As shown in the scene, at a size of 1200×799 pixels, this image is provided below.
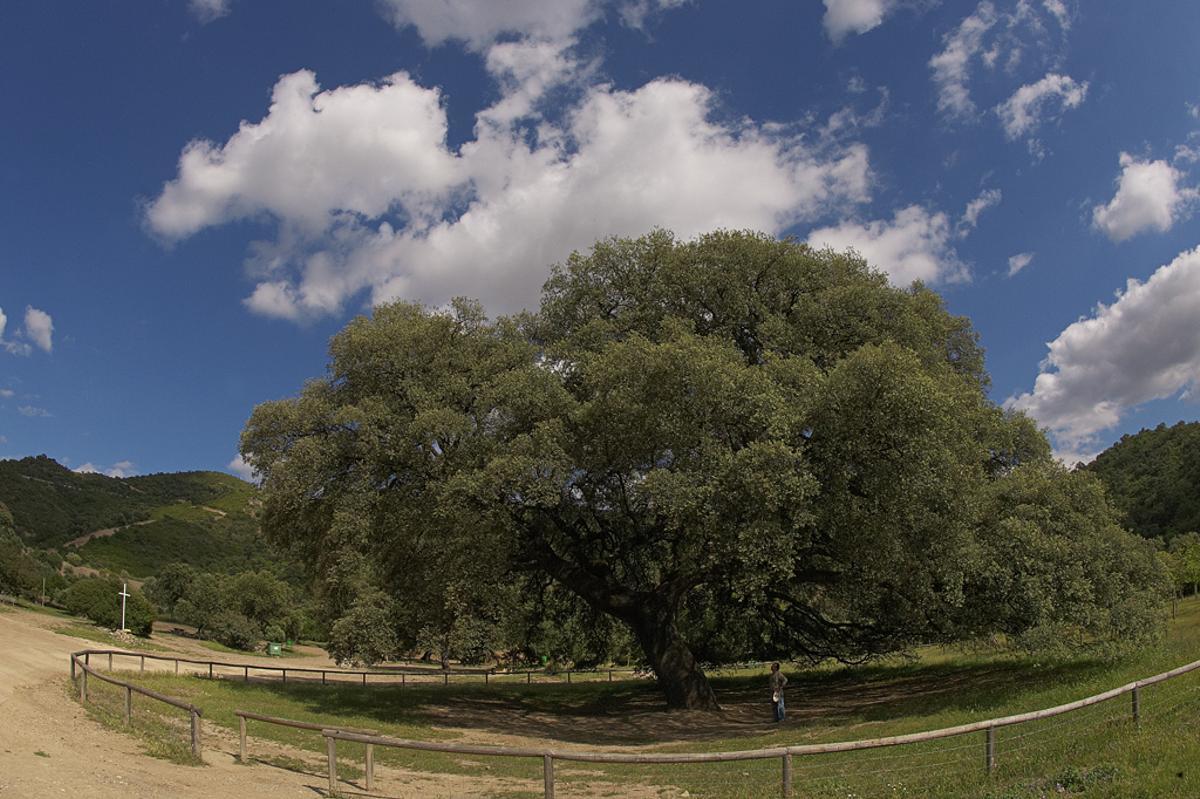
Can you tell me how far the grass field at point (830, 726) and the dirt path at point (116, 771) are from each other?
0.86m

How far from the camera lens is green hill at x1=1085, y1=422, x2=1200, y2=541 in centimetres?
9062

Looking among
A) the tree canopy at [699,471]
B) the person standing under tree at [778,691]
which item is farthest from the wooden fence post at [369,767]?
the person standing under tree at [778,691]

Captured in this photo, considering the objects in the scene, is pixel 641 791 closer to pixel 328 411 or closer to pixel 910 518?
pixel 910 518

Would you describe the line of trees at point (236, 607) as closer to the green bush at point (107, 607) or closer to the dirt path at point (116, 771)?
the green bush at point (107, 607)

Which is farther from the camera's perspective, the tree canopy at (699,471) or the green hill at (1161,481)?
the green hill at (1161,481)

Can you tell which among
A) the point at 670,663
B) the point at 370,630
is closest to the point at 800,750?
the point at 670,663

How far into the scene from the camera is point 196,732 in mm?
14555

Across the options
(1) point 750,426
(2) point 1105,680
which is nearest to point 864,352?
(1) point 750,426

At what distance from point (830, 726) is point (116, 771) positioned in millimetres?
15769

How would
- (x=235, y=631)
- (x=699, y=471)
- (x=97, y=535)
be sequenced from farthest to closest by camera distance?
(x=97, y=535) → (x=235, y=631) → (x=699, y=471)

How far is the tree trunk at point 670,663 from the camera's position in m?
25.3

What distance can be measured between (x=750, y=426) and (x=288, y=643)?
96.6m

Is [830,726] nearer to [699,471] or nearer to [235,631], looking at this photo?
[699,471]

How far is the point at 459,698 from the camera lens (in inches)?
1201
